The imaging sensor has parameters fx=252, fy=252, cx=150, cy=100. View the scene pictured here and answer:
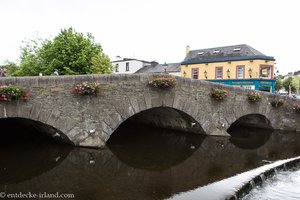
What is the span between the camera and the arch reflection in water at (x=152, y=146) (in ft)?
25.1

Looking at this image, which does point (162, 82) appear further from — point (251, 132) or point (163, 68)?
point (163, 68)

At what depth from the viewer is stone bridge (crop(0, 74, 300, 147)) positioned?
25.1ft

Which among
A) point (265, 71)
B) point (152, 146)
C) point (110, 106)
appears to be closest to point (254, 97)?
point (152, 146)

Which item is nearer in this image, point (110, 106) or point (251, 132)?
point (110, 106)

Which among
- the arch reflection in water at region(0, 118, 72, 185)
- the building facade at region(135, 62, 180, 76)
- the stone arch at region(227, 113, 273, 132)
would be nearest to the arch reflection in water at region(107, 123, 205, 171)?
the arch reflection in water at region(0, 118, 72, 185)

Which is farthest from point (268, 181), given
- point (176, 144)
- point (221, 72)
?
point (221, 72)

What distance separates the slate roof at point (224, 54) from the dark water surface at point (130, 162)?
56.6ft

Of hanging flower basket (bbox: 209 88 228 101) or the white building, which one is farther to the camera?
the white building

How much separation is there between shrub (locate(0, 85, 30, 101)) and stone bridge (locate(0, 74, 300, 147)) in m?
0.18

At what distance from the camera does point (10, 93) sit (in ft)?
23.0

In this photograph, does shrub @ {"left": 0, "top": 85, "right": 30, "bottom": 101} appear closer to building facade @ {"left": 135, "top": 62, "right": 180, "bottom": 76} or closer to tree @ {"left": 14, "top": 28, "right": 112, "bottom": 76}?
tree @ {"left": 14, "top": 28, "right": 112, "bottom": 76}

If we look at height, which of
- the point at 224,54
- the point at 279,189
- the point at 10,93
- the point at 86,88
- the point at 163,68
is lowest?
the point at 279,189

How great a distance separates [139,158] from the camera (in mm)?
7996

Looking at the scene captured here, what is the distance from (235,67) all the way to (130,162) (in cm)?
2363
